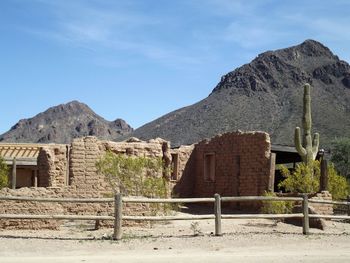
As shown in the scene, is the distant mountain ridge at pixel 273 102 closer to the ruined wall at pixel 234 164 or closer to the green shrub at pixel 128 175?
the ruined wall at pixel 234 164

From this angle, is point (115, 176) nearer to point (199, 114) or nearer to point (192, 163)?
point (192, 163)

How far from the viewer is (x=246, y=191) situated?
Answer: 869 inches

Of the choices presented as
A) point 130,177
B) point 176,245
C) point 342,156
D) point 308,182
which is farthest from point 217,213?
point 342,156

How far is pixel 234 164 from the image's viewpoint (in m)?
23.0

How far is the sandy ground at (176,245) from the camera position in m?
10.5

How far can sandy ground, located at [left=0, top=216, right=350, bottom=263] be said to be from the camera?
10.5 m

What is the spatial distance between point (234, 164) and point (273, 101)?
139 feet

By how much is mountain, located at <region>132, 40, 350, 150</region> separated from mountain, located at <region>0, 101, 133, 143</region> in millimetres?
21616

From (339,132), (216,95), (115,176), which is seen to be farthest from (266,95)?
(115,176)

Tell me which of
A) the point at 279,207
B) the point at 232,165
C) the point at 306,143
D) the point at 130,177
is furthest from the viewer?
the point at 232,165

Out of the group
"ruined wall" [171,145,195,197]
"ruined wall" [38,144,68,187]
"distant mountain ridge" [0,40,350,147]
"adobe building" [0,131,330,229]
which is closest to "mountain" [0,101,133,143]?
"distant mountain ridge" [0,40,350,147]

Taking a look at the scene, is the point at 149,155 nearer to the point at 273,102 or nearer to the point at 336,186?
the point at 336,186

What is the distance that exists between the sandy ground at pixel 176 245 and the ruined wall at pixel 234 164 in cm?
586

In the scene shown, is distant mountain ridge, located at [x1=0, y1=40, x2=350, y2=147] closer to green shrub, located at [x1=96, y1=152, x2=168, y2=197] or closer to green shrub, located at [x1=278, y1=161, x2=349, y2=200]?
green shrub, located at [x1=278, y1=161, x2=349, y2=200]
